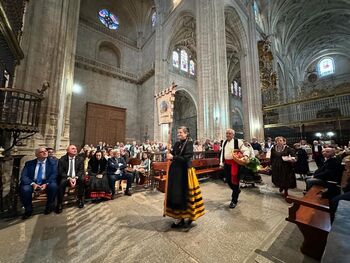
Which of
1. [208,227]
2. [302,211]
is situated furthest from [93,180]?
[302,211]

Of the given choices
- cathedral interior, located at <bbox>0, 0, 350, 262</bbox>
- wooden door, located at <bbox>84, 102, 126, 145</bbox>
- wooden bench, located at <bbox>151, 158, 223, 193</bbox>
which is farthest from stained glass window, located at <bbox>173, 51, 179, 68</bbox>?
wooden bench, located at <bbox>151, 158, 223, 193</bbox>

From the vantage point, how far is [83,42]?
14.8 metres

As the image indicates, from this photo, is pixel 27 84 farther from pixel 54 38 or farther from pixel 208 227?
pixel 208 227

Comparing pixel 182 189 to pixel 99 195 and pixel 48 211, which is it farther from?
pixel 48 211

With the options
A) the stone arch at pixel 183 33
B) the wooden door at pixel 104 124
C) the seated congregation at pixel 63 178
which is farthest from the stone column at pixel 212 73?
the wooden door at pixel 104 124

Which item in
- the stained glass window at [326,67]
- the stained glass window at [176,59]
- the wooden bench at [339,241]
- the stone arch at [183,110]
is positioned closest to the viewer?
the wooden bench at [339,241]

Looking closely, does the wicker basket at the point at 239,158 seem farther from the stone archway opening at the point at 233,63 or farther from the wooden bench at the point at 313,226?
the stone archway opening at the point at 233,63

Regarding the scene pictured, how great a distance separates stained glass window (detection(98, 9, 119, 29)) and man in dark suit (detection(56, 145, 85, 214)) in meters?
17.9

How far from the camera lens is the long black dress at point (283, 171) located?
3.97m

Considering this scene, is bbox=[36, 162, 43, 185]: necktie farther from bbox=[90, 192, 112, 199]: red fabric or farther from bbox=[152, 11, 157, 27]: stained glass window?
bbox=[152, 11, 157, 27]: stained glass window

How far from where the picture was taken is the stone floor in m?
1.88

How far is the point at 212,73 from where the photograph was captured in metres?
10.1

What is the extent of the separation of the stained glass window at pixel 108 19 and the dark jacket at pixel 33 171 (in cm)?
1804

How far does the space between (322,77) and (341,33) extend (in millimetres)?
6269
